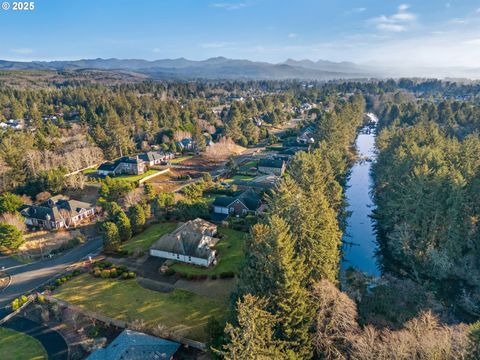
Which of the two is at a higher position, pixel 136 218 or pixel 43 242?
pixel 136 218

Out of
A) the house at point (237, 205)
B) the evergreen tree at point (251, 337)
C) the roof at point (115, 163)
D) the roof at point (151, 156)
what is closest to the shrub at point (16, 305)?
the evergreen tree at point (251, 337)

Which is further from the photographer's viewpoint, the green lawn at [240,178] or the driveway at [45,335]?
the green lawn at [240,178]

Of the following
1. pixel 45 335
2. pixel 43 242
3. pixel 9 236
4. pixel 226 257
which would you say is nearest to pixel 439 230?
pixel 226 257

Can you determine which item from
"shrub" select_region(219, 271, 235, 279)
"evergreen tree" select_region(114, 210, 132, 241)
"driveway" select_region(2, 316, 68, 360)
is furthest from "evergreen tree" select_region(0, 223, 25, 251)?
"shrub" select_region(219, 271, 235, 279)

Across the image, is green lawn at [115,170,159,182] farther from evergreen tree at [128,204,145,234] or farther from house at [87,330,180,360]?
house at [87,330,180,360]

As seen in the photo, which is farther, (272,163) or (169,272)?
(272,163)

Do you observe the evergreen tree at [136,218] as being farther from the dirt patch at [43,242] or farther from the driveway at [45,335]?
the driveway at [45,335]

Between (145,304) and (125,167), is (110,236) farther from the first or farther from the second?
(125,167)
